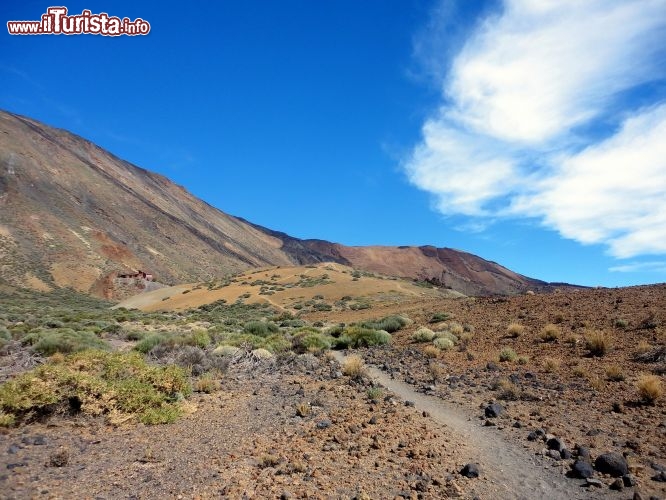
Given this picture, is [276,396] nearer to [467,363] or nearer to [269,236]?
[467,363]

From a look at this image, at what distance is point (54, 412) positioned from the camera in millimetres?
7980

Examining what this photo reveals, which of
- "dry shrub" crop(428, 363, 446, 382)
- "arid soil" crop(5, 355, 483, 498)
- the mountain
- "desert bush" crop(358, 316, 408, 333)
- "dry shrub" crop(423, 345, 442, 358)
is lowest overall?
"arid soil" crop(5, 355, 483, 498)

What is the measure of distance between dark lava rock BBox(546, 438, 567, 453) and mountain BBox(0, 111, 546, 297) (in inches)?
2351

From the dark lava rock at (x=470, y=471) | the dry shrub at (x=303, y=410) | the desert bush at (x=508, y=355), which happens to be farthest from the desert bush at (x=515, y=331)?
the dark lava rock at (x=470, y=471)

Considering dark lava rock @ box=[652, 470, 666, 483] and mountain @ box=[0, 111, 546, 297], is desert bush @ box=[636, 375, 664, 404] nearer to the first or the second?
dark lava rock @ box=[652, 470, 666, 483]

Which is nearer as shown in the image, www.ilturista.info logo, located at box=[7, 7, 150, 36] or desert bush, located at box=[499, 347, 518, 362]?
desert bush, located at box=[499, 347, 518, 362]

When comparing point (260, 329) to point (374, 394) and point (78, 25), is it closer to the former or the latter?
point (374, 394)

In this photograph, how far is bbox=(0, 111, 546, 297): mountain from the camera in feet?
218

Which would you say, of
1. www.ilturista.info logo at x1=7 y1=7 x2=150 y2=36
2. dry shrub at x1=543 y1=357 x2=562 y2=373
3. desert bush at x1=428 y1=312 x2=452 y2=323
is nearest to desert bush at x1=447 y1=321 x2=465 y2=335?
desert bush at x1=428 y1=312 x2=452 y2=323

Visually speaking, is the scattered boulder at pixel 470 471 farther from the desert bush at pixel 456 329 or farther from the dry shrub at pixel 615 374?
the desert bush at pixel 456 329

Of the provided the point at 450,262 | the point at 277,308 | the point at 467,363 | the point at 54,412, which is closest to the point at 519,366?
the point at 467,363

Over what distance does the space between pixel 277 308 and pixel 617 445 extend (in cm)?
3616

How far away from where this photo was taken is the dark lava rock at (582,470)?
583cm

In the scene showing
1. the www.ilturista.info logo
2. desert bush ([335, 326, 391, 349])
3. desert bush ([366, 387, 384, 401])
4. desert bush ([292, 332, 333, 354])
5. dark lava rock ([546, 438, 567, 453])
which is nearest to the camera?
dark lava rock ([546, 438, 567, 453])
